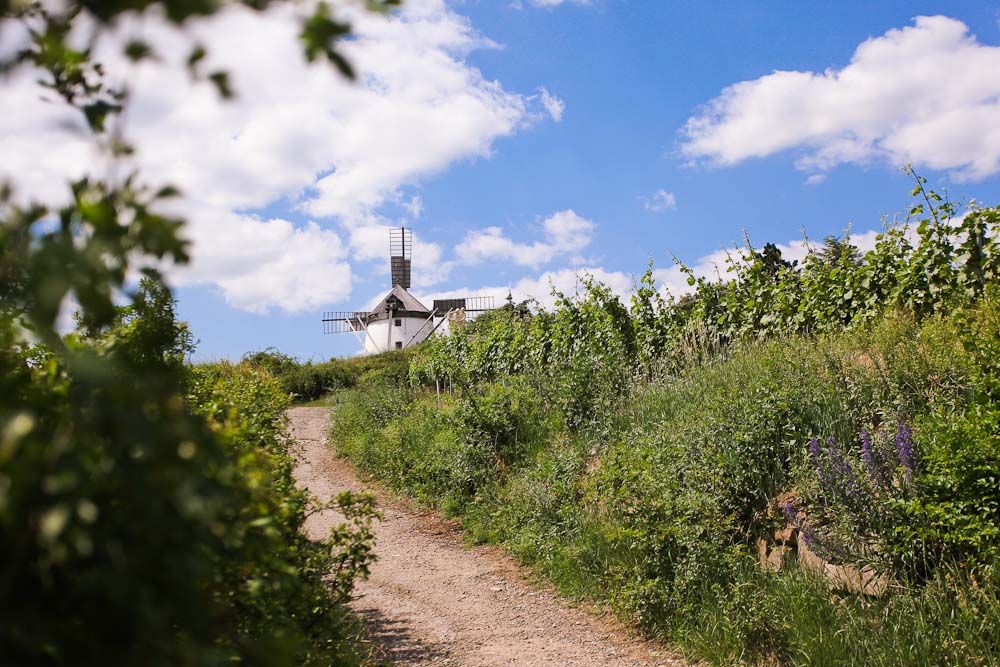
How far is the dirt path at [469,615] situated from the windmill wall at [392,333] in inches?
1486

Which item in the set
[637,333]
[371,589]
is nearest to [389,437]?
[637,333]

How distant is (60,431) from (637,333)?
11053 millimetres

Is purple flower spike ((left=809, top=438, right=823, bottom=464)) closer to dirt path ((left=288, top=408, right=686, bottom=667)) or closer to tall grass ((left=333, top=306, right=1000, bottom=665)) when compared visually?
tall grass ((left=333, top=306, right=1000, bottom=665))

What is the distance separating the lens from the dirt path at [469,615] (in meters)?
5.95

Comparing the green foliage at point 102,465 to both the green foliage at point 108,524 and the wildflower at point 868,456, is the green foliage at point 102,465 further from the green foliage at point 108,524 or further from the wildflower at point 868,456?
the wildflower at point 868,456

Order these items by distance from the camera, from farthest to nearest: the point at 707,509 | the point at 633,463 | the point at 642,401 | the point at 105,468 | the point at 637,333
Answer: the point at 637,333
the point at 642,401
the point at 633,463
the point at 707,509
the point at 105,468

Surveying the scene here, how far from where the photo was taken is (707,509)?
610 centimetres

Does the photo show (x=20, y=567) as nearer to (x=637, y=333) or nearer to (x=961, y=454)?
(x=961, y=454)

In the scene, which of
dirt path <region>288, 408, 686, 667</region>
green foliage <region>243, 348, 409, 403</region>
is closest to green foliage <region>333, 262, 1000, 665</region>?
dirt path <region>288, 408, 686, 667</region>

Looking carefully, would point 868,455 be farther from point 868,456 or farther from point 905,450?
point 905,450

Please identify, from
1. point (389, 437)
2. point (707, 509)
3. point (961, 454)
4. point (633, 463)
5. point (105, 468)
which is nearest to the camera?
point (105, 468)

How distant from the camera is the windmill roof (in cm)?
4850

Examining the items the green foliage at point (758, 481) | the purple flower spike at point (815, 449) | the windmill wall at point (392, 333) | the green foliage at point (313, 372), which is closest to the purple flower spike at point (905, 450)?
the green foliage at point (758, 481)

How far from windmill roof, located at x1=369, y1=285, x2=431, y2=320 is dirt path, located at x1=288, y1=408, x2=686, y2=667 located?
38.9 meters
